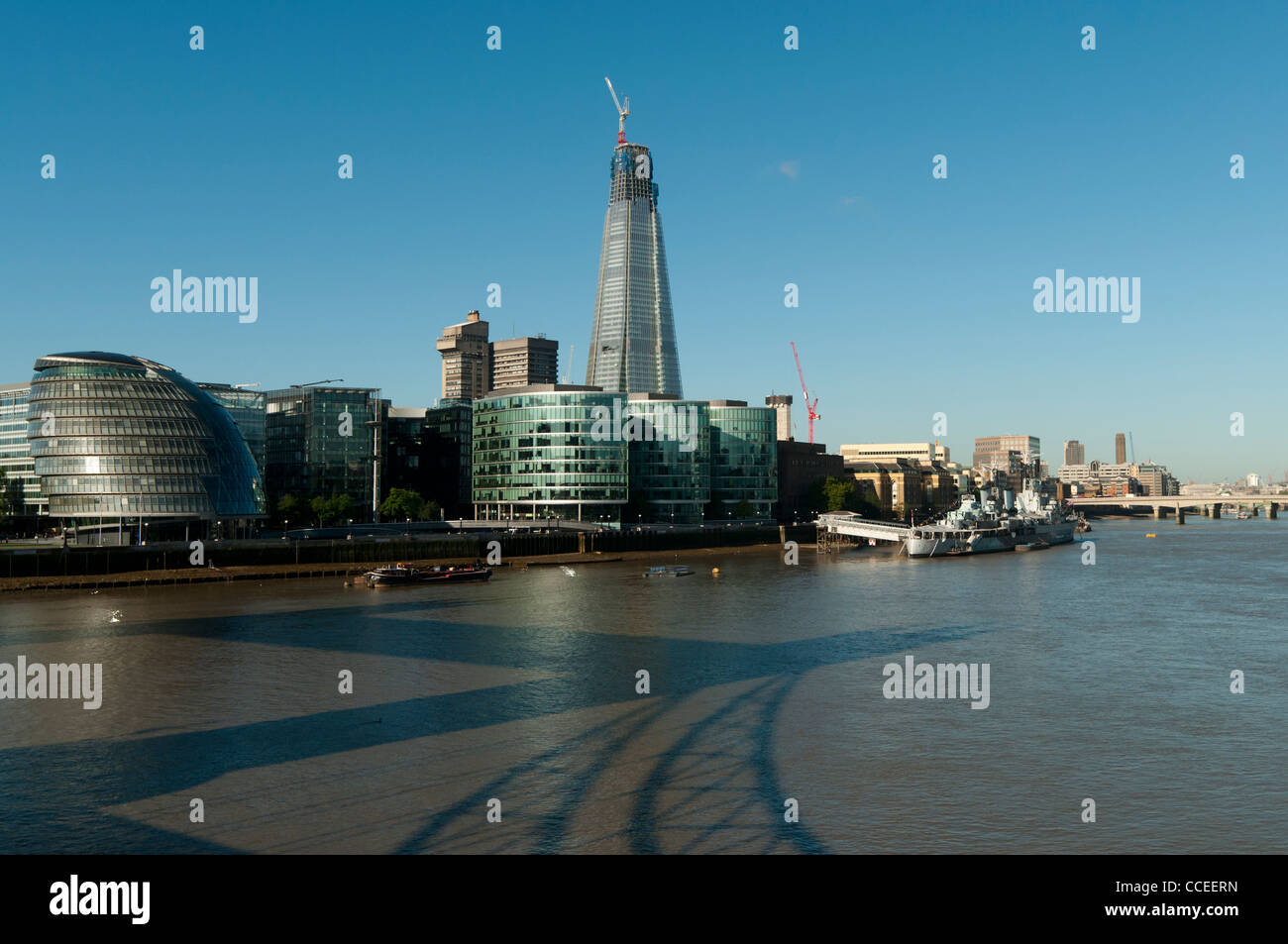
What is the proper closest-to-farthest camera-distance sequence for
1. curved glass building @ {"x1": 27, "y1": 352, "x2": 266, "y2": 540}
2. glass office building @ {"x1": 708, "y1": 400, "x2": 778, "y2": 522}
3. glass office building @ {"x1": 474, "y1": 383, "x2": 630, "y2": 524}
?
curved glass building @ {"x1": 27, "y1": 352, "x2": 266, "y2": 540}, glass office building @ {"x1": 474, "y1": 383, "x2": 630, "y2": 524}, glass office building @ {"x1": 708, "y1": 400, "x2": 778, "y2": 522}

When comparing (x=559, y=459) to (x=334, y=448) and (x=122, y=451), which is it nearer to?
(x=334, y=448)

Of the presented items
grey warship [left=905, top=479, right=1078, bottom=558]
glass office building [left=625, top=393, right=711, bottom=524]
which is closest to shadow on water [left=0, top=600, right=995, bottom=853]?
grey warship [left=905, top=479, right=1078, bottom=558]

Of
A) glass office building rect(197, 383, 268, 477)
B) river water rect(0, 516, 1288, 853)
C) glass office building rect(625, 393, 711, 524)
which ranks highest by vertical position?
glass office building rect(197, 383, 268, 477)

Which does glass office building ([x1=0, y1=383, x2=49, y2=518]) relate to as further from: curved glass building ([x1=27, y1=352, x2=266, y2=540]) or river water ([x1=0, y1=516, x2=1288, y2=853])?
river water ([x1=0, y1=516, x2=1288, y2=853])

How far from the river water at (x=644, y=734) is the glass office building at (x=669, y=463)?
102707mm

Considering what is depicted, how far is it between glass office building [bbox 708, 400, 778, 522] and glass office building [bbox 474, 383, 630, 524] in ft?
103

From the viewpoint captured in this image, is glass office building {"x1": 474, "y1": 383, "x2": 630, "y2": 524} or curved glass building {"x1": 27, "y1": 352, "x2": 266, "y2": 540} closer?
curved glass building {"x1": 27, "y1": 352, "x2": 266, "y2": 540}

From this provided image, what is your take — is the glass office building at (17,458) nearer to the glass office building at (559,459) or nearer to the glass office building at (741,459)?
the glass office building at (559,459)

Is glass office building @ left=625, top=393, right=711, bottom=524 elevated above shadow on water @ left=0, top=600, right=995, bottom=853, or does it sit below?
above

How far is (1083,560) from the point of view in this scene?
117375mm

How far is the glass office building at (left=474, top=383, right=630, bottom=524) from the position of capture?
151 metres
